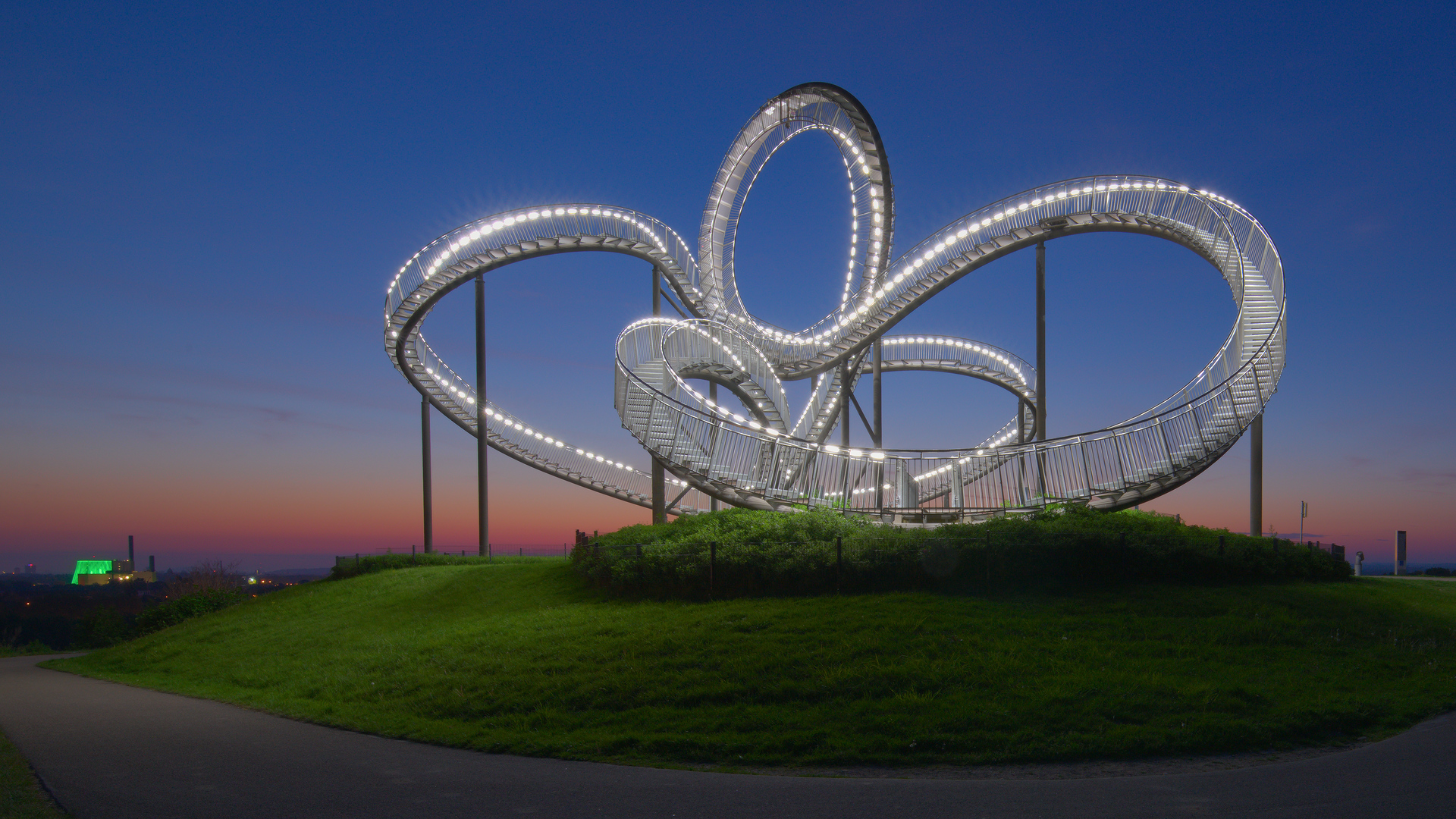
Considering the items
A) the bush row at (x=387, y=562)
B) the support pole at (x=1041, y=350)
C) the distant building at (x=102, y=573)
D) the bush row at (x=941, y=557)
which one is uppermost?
the support pole at (x=1041, y=350)

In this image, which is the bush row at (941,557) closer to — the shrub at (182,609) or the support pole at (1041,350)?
the support pole at (1041,350)

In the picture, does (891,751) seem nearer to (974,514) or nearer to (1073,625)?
(1073,625)

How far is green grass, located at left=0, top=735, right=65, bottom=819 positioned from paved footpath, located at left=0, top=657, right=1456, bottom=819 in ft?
0.49

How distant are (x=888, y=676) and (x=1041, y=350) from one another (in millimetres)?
16075

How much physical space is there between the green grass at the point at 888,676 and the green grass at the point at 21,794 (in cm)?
309

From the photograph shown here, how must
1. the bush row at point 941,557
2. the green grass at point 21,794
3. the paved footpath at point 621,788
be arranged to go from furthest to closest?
the bush row at point 941,557 → the green grass at point 21,794 → the paved footpath at point 621,788

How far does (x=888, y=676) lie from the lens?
423 inches

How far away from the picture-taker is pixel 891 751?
892cm

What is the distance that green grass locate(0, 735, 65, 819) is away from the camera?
7.42 m

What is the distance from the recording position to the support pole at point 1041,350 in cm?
2409

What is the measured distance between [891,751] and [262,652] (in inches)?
537

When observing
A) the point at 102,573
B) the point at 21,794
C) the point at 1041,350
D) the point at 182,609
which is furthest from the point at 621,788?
the point at 102,573

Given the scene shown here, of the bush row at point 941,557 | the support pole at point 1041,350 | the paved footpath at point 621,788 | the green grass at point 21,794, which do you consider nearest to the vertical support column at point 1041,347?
the support pole at point 1041,350

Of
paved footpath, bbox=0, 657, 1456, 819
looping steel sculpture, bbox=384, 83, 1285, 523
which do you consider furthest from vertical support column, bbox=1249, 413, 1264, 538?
paved footpath, bbox=0, 657, 1456, 819
